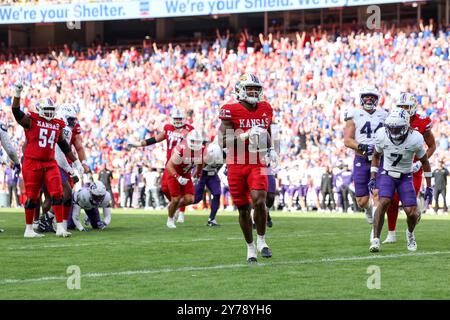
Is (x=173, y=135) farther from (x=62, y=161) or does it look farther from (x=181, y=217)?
(x=62, y=161)

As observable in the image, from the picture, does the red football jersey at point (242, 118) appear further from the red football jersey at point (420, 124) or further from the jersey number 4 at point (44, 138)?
the jersey number 4 at point (44, 138)

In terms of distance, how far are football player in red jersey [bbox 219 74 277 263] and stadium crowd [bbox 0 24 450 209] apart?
15.3 meters

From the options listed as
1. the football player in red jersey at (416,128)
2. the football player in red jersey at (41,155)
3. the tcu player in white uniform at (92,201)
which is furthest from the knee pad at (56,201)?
the football player in red jersey at (416,128)

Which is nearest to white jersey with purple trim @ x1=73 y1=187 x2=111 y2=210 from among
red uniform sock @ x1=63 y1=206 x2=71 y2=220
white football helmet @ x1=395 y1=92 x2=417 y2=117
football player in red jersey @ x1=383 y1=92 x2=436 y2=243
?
red uniform sock @ x1=63 y1=206 x2=71 y2=220

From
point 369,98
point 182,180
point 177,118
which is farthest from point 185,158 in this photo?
point 369,98

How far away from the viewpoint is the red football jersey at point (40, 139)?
12867 mm

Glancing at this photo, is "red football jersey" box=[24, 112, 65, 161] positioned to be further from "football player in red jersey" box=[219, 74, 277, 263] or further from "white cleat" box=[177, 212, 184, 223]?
"white cleat" box=[177, 212, 184, 223]

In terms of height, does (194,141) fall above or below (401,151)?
above

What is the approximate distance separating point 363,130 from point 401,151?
1.91 metres

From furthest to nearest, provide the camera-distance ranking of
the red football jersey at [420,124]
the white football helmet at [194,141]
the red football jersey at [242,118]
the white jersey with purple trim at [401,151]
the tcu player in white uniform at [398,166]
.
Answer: the white football helmet at [194,141] < the red football jersey at [420,124] < the white jersey with purple trim at [401,151] < the tcu player in white uniform at [398,166] < the red football jersey at [242,118]

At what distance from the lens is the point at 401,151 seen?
34.9ft

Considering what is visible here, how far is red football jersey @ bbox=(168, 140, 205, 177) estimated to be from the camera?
15.6 meters

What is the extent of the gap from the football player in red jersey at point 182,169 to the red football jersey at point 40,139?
2973mm

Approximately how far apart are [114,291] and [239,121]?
109 inches
